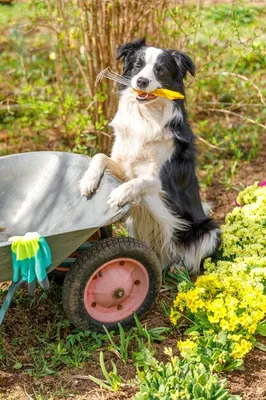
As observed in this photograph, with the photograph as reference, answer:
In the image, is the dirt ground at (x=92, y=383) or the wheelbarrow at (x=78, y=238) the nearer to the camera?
the dirt ground at (x=92, y=383)

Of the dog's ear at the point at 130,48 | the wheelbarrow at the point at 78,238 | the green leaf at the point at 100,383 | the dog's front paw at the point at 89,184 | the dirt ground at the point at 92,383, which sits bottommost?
the dirt ground at the point at 92,383

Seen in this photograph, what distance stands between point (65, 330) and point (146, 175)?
0.93 metres

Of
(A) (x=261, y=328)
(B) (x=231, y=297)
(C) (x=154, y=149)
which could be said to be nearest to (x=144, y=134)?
(C) (x=154, y=149)

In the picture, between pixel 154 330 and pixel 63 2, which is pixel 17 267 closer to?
pixel 154 330

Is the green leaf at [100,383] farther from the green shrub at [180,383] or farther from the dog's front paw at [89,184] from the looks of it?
the dog's front paw at [89,184]

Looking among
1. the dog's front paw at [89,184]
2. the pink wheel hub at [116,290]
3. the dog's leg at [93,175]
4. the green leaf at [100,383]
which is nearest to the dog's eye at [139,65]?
the dog's leg at [93,175]

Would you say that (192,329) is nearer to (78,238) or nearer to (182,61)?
(78,238)

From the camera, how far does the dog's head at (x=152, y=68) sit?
3.21 meters

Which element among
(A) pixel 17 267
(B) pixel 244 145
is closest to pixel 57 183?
(A) pixel 17 267

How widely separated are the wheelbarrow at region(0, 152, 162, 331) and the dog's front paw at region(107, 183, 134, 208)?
0.03m

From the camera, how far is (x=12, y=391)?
281 centimetres

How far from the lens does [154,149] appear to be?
338cm

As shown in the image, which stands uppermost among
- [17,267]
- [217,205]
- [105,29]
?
[105,29]

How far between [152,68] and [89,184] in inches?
27.7
